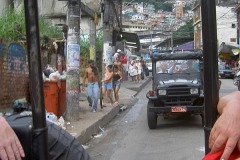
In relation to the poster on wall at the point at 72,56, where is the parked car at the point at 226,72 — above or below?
below

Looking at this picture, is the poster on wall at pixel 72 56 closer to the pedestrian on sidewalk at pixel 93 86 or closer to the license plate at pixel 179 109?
the pedestrian on sidewalk at pixel 93 86

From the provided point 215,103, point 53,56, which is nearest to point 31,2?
point 215,103

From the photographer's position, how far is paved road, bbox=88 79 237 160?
809 cm

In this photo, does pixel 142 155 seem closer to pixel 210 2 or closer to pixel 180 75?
pixel 180 75

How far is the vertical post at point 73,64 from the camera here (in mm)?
11195

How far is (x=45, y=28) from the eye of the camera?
54.2 ft

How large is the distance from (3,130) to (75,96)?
9731 millimetres

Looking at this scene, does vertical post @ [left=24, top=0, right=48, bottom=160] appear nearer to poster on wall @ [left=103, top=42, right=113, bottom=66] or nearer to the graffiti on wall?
the graffiti on wall

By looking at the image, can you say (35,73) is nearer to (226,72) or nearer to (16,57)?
(16,57)

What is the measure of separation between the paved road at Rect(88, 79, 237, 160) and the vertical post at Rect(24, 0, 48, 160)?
6.21 meters

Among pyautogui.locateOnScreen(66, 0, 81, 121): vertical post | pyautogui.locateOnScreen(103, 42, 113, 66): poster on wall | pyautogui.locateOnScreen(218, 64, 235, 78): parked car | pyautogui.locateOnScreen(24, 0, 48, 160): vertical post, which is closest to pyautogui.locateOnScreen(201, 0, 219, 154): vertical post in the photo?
pyautogui.locateOnScreen(24, 0, 48, 160): vertical post

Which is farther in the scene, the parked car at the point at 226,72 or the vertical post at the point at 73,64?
the parked car at the point at 226,72

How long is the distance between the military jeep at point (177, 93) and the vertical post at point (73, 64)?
1.98 meters

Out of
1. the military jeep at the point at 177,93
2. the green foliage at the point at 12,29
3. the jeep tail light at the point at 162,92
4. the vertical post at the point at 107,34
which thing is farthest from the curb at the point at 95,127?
the green foliage at the point at 12,29
